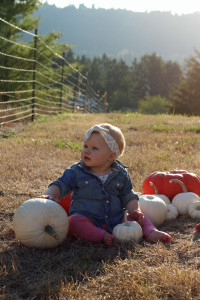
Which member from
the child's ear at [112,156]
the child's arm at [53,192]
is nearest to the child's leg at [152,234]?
the child's ear at [112,156]

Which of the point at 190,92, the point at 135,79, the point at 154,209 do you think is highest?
the point at 135,79

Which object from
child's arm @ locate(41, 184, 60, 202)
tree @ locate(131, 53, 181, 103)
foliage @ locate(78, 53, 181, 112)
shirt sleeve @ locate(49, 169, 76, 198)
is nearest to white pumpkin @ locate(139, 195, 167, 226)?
shirt sleeve @ locate(49, 169, 76, 198)

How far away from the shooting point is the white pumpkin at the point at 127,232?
2738mm

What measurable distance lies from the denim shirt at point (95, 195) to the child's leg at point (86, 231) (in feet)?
0.35

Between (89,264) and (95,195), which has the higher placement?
(95,195)

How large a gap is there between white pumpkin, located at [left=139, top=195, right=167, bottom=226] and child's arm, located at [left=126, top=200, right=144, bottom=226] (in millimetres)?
134

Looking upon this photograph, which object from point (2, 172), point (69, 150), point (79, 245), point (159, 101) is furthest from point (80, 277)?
point (159, 101)

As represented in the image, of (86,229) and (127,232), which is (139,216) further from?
(86,229)

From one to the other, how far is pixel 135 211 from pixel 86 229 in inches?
17.3

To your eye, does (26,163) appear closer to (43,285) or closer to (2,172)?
(2,172)

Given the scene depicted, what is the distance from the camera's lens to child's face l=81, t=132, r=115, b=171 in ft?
9.72

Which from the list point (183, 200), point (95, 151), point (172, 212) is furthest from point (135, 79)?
point (95, 151)

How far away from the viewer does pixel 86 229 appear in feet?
9.07

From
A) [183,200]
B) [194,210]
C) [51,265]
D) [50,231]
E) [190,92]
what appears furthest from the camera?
[190,92]
